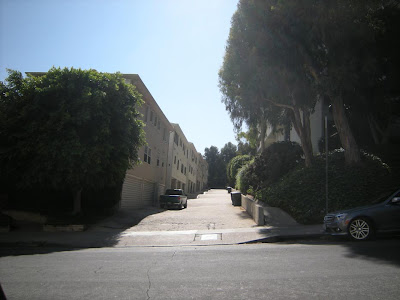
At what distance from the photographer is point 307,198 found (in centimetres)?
1299

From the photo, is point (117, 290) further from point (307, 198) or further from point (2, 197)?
point (2, 197)

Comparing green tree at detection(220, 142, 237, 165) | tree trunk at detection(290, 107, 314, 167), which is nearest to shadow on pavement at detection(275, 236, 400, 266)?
tree trunk at detection(290, 107, 314, 167)

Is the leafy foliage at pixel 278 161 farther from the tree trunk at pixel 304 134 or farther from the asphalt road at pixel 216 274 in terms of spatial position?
the asphalt road at pixel 216 274

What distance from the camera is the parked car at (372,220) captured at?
27.5 feet

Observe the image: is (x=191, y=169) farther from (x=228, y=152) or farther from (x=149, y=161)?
(x=228, y=152)

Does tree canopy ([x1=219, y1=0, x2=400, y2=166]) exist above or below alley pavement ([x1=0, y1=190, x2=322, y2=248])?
above

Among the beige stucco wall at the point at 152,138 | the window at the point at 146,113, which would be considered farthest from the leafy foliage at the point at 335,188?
the window at the point at 146,113

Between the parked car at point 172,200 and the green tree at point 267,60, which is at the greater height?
the green tree at point 267,60

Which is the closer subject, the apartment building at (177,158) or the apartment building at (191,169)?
the apartment building at (177,158)

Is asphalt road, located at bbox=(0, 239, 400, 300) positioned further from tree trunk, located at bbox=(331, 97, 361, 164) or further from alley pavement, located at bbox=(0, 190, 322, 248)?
tree trunk, located at bbox=(331, 97, 361, 164)

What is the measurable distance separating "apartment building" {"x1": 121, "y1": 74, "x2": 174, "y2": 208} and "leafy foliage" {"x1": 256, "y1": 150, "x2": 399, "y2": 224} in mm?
9144

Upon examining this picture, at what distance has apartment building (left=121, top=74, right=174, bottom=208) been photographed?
66.9 ft

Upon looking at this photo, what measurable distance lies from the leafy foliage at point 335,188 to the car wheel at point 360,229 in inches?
137

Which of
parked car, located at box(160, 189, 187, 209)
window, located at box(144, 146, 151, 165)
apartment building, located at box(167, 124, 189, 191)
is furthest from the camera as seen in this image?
apartment building, located at box(167, 124, 189, 191)
